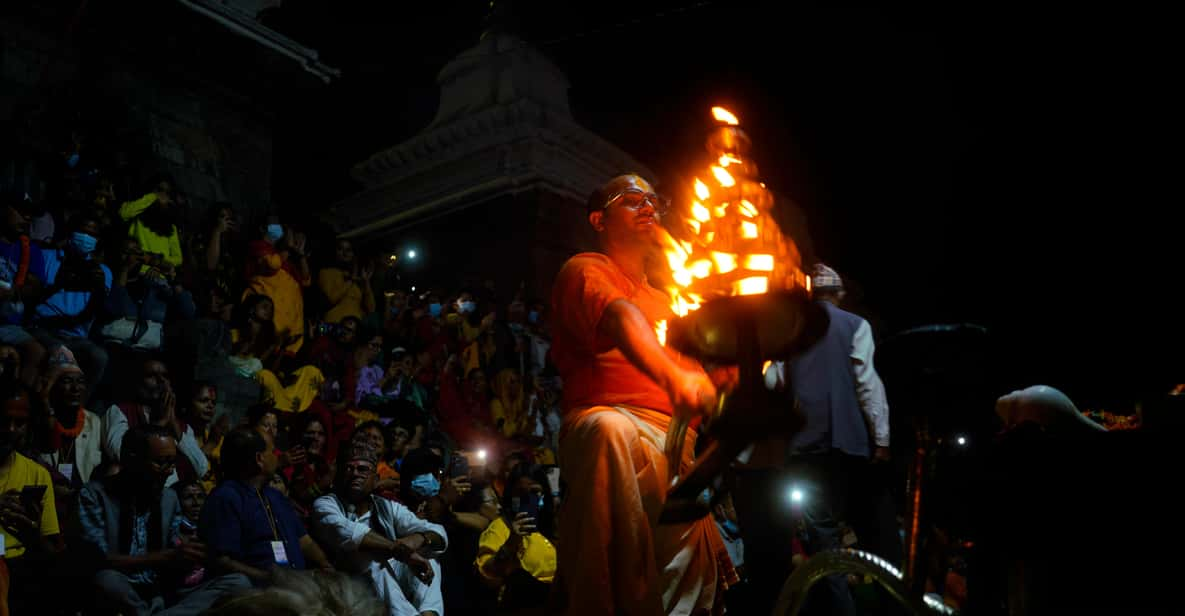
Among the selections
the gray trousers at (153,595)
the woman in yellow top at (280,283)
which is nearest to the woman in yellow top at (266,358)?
the woman in yellow top at (280,283)

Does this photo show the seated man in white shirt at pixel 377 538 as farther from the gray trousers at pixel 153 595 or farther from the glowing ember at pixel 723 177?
the glowing ember at pixel 723 177

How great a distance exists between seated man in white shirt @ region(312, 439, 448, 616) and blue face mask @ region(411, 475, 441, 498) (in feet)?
1.20

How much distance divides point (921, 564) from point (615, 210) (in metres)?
2.01

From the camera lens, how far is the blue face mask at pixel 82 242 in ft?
22.5

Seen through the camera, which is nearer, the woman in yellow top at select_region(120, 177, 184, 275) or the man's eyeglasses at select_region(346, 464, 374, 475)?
the man's eyeglasses at select_region(346, 464, 374, 475)

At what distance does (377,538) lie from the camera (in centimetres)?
598

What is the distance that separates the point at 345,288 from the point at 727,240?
27.8ft

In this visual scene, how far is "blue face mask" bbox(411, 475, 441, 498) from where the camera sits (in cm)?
691

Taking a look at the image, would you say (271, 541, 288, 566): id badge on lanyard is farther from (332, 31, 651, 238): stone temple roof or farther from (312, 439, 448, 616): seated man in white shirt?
(332, 31, 651, 238): stone temple roof

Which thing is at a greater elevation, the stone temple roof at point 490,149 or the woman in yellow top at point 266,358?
the stone temple roof at point 490,149

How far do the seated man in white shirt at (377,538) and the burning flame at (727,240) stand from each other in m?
3.95

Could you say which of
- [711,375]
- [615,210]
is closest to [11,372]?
[615,210]

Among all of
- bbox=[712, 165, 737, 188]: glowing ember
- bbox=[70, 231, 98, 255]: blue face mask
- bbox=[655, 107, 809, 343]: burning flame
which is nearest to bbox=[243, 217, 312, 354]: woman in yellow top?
bbox=[70, 231, 98, 255]: blue face mask

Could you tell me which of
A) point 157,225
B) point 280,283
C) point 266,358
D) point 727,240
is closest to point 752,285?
point 727,240
